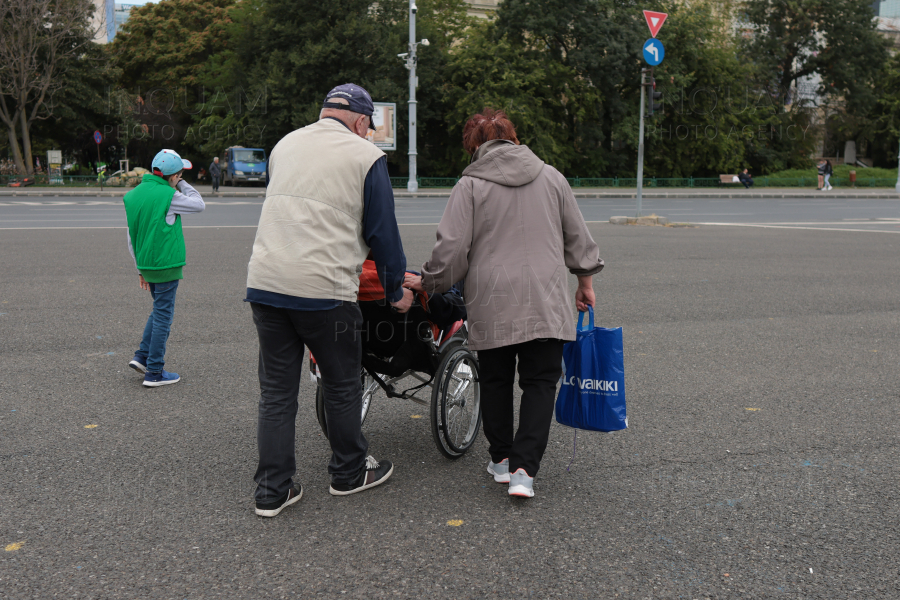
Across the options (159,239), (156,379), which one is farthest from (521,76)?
(156,379)

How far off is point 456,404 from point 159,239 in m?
2.55

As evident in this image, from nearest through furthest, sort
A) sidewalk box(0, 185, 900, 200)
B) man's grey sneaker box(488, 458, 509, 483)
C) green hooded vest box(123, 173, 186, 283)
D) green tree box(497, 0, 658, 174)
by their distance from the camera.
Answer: man's grey sneaker box(488, 458, 509, 483)
green hooded vest box(123, 173, 186, 283)
sidewalk box(0, 185, 900, 200)
green tree box(497, 0, 658, 174)

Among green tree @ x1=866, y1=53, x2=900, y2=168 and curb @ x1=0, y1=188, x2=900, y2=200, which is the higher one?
green tree @ x1=866, y1=53, x2=900, y2=168

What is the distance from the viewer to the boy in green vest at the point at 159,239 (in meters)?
5.77

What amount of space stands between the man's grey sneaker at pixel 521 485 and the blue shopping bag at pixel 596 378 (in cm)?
42

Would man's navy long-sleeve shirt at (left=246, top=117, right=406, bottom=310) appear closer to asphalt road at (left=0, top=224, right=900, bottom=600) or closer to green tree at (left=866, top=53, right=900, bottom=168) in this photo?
asphalt road at (left=0, top=224, right=900, bottom=600)

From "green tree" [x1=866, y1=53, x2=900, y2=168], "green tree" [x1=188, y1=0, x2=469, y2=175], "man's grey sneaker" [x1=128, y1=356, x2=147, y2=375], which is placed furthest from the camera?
"green tree" [x1=866, y1=53, x2=900, y2=168]

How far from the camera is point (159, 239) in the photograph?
578 centimetres

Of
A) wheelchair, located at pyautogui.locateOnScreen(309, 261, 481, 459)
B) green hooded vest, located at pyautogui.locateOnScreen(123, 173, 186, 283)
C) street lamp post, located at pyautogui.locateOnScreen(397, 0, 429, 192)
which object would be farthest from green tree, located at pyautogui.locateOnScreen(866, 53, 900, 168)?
wheelchair, located at pyautogui.locateOnScreen(309, 261, 481, 459)

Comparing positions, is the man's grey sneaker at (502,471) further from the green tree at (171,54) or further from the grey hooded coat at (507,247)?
the green tree at (171,54)

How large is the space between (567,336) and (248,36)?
4521 cm

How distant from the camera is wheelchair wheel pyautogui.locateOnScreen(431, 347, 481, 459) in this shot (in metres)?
4.27

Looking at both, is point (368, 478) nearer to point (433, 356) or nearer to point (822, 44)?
point (433, 356)

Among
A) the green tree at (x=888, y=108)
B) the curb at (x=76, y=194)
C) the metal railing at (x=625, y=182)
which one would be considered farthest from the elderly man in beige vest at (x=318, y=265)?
the green tree at (x=888, y=108)
